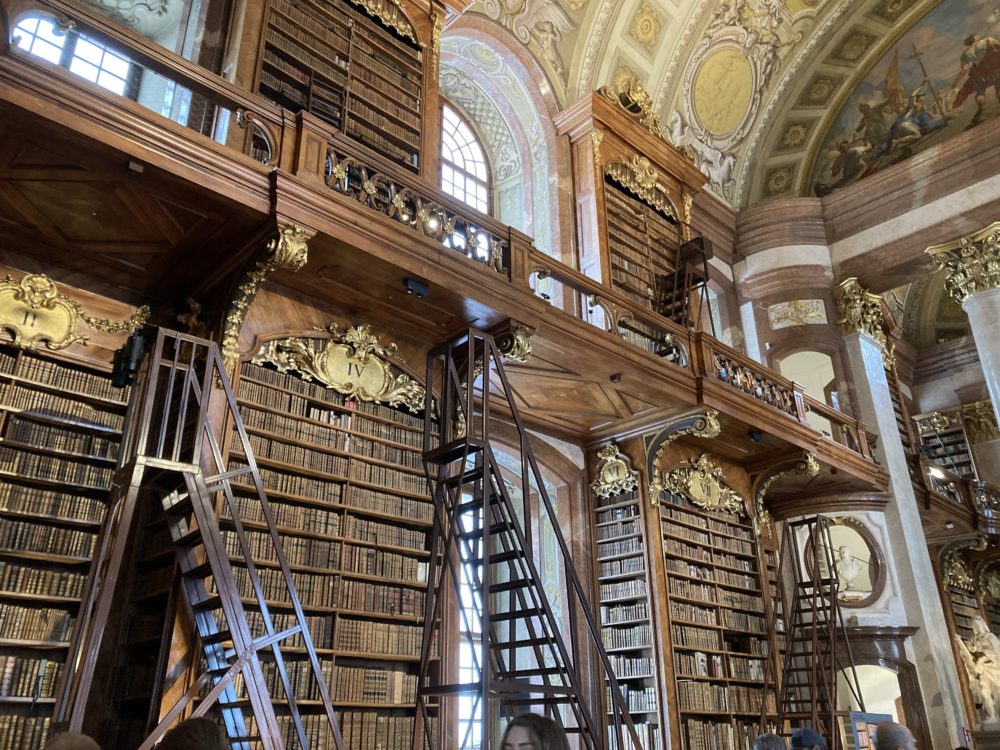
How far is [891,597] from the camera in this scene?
10336 millimetres

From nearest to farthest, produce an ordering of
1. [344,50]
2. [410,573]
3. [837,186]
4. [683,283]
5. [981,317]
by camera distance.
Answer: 1. [410,573]
2. [344,50]
3. [683,283]
4. [981,317]
5. [837,186]

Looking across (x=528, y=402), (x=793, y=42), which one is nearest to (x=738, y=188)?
(x=793, y=42)

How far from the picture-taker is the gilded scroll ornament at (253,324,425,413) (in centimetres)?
543

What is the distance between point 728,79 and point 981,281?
4.57 metres

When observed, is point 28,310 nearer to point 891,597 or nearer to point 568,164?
point 568,164

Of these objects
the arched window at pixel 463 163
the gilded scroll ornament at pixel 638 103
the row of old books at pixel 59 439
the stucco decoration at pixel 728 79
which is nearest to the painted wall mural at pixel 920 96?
the stucco decoration at pixel 728 79

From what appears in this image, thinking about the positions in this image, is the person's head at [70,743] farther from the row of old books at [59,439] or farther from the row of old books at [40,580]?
the row of old books at [59,439]

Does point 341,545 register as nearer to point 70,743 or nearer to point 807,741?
point 807,741

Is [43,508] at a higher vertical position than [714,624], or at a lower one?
higher

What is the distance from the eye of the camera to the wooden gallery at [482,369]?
4359 mm

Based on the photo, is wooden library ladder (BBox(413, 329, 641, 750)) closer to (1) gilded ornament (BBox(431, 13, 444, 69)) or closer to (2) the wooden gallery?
(2) the wooden gallery

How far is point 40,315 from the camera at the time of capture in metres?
4.78

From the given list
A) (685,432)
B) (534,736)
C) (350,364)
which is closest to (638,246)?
(685,432)

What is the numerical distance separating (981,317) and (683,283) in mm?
4084
